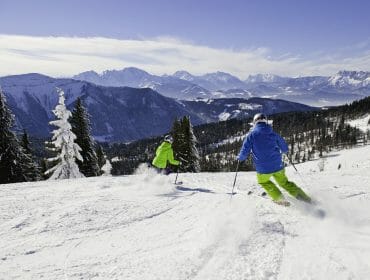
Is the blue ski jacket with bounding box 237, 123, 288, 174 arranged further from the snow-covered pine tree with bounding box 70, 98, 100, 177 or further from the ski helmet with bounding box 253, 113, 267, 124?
the snow-covered pine tree with bounding box 70, 98, 100, 177

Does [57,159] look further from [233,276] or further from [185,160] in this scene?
[233,276]

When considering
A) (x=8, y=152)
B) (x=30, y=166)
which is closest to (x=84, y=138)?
(x=30, y=166)

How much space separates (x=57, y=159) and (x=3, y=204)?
2701 cm

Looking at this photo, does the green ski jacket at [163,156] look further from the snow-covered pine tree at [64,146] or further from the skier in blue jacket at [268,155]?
the snow-covered pine tree at [64,146]

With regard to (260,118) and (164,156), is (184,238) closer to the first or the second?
(260,118)

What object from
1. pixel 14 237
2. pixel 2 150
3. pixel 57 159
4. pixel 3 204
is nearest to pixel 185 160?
pixel 57 159

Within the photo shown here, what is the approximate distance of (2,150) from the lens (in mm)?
34406

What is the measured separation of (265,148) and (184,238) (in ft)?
11.5

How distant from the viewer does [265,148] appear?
30.3ft

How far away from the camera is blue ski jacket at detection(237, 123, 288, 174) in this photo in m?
9.14

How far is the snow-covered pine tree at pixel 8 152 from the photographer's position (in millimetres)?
34312

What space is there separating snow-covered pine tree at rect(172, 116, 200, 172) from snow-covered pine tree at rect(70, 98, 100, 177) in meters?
11.3

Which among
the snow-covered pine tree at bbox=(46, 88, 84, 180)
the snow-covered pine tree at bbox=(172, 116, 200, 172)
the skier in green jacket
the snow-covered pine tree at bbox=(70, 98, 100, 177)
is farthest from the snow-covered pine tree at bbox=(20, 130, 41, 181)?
the skier in green jacket

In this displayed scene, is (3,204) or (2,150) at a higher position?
(3,204)
